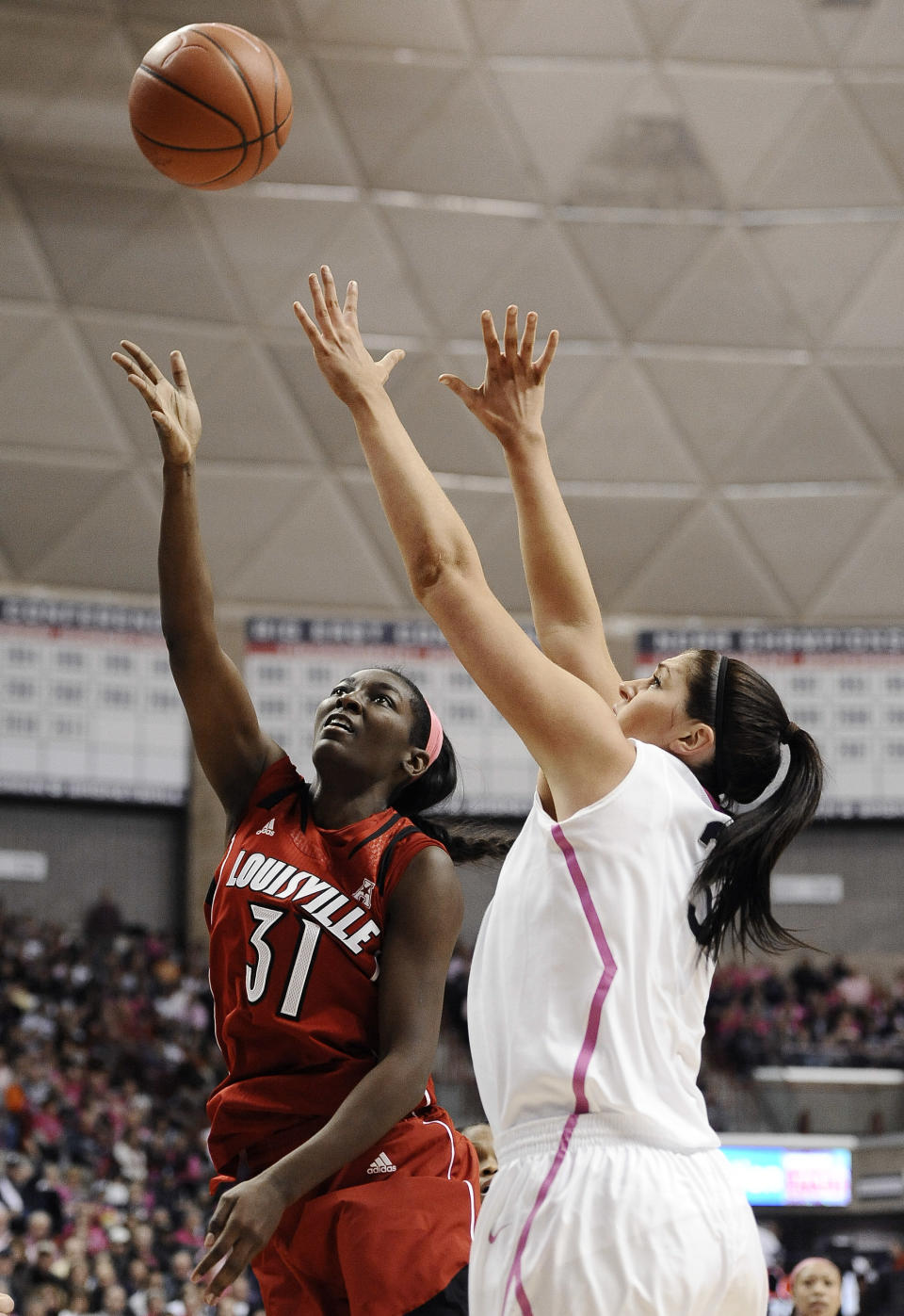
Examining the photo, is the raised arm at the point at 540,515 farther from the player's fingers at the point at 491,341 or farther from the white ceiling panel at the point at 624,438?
the white ceiling panel at the point at 624,438

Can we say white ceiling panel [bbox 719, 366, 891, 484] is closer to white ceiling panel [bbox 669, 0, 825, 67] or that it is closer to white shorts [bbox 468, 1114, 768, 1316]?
white ceiling panel [bbox 669, 0, 825, 67]

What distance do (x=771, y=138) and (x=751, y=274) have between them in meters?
1.77

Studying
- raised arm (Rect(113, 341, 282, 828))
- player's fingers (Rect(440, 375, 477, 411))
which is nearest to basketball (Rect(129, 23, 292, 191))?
raised arm (Rect(113, 341, 282, 828))

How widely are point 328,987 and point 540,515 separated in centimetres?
108

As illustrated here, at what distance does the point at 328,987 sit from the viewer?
10.3 feet

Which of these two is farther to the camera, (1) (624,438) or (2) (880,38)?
(1) (624,438)

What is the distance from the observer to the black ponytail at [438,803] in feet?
11.6

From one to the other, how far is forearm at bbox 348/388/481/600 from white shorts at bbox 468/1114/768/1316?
3.15 feet

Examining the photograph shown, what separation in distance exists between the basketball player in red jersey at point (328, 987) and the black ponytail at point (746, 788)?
0.73 meters

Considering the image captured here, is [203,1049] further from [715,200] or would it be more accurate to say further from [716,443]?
[715,200]

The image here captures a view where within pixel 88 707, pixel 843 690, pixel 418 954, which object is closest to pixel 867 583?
pixel 843 690

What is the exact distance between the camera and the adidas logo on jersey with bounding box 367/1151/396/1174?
3068 mm

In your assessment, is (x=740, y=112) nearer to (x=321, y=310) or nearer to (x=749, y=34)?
(x=749, y=34)

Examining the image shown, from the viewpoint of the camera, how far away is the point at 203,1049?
1678 cm
